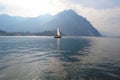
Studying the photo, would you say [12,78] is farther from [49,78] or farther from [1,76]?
[49,78]

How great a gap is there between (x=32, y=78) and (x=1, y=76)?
17.2 feet

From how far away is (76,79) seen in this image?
2603 centimetres

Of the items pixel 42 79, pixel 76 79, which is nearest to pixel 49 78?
pixel 42 79

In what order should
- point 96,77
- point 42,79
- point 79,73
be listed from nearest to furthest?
1. point 42,79
2. point 96,77
3. point 79,73

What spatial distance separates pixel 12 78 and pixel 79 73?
39.1 feet

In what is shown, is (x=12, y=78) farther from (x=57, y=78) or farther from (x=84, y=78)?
(x=84, y=78)

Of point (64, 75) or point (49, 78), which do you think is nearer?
point (49, 78)

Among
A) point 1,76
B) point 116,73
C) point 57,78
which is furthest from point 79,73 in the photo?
point 1,76

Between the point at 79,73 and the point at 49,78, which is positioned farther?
the point at 79,73

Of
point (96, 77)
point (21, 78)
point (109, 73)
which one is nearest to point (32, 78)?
point (21, 78)

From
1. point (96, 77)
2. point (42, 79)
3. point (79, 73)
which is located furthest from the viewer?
point (79, 73)

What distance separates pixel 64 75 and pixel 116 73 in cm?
1026

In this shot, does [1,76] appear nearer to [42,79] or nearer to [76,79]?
[42,79]

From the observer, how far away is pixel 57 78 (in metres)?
26.2
